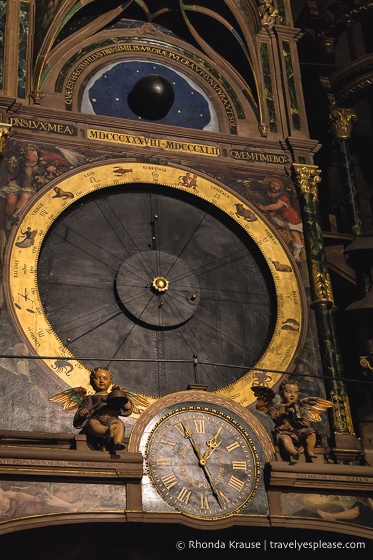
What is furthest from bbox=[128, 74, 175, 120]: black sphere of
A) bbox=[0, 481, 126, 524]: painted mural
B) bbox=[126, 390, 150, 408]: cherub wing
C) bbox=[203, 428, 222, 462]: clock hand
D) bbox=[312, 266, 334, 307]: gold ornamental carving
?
bbox=[0, 481, 126, 524]: painted mural

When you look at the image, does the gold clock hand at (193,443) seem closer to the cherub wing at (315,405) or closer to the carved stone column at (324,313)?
the cherub wing at (315,405)

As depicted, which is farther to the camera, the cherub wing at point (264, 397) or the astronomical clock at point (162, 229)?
the cherub wing at point (264, 397)

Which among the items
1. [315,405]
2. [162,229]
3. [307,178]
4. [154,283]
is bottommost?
[315,405]

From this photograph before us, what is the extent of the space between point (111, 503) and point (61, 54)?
6864 millimetres

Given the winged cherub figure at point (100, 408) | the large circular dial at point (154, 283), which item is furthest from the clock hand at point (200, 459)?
the large circular dial at point (154, 283)

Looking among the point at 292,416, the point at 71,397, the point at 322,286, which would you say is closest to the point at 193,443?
the point at 292,416

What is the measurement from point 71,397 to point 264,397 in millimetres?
2313

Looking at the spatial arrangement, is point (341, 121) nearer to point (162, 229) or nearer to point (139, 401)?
point (162, 229)

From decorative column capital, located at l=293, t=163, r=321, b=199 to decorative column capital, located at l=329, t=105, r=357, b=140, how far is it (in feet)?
5.59

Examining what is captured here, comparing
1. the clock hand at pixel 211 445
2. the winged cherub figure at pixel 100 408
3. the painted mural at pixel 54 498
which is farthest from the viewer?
the clock hand at pixel 211 445

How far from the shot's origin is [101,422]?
1243 cm

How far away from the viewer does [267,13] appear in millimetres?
17156

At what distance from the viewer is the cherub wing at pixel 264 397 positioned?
13.5 meters

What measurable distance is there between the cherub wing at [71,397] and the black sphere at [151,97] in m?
4.83
